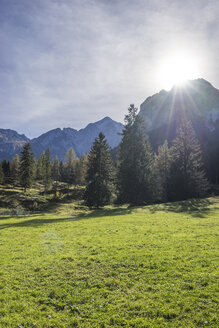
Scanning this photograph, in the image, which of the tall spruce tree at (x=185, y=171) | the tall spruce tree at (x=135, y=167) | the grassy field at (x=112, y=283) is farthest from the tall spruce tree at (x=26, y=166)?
the grassy field at (x=112, y=283)

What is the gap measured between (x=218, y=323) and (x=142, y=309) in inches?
104

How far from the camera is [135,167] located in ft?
145

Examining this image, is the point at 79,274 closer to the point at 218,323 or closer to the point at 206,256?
the point at 218,323

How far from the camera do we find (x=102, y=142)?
46.9 m

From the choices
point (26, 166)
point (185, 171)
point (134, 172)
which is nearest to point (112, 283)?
point (134, 172)

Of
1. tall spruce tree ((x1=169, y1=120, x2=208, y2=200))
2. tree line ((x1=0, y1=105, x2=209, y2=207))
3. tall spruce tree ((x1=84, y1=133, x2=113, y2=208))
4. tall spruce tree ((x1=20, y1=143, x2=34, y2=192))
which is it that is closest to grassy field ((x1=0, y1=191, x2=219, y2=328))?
tall spruce tree ((x1=84, y1=133, x2=113, y2=208))

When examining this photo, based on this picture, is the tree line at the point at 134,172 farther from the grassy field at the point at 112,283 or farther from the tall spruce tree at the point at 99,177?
the grassy field at the point at 112,283

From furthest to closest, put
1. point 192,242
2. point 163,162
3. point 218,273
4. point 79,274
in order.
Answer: point 163,162
point 192,242
point 79,274
point 218,273

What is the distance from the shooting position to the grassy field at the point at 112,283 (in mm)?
7078

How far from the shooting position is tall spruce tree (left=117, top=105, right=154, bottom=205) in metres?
44.0

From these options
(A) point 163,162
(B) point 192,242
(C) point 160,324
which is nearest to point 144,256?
(B) point 192,242

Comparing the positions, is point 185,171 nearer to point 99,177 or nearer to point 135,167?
point 135,167

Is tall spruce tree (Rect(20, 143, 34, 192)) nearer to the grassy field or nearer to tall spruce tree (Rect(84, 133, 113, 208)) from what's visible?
tall spruce tree (Rect(84, 133, 113, 208))

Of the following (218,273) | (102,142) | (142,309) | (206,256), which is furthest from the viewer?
(102,142)
